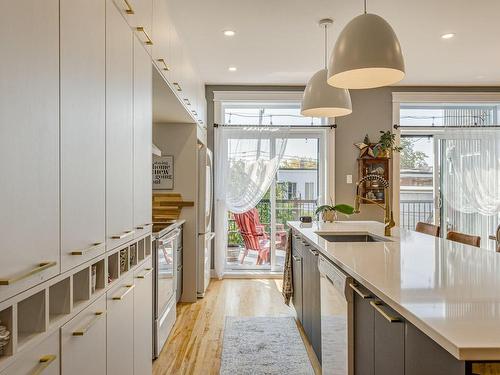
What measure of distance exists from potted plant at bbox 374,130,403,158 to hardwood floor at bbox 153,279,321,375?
6.99ft

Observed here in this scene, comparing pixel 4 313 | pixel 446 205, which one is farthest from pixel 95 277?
pixel 446 205

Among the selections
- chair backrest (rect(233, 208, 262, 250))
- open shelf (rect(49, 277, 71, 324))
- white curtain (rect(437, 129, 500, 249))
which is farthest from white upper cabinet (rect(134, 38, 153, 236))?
white curtain (rect(437, 129, 500, 249))

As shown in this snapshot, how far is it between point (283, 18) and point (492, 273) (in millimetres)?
2496

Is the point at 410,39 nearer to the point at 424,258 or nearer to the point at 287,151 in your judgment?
the point at 287,151

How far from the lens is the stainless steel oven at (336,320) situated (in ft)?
5.72

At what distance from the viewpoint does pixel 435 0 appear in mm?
2961

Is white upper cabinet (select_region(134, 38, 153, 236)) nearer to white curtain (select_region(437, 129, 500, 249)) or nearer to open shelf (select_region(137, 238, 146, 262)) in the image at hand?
open shelf (select_region(137, 238, 146, 262))

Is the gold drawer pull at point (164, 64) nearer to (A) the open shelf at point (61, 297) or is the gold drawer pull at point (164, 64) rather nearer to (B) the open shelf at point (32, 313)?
(A) the open shelf at point (61, 297)

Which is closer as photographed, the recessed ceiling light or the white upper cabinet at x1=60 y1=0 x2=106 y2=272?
the white upper cabinet at x1=60 y1=0 x2=106 y2=272

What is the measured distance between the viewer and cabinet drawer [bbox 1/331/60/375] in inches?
36.8

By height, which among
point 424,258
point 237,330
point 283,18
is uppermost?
point 283,18

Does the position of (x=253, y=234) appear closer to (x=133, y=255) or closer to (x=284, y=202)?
(x=284, y=202)

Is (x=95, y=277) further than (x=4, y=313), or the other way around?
(x=95, y=277)

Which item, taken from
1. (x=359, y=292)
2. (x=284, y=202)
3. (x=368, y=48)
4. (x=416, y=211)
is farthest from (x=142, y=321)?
(x=416, y=211)
